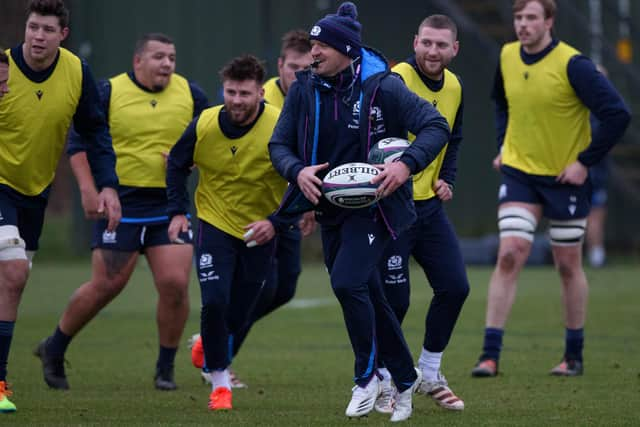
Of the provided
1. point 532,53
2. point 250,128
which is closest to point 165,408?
point 250,128

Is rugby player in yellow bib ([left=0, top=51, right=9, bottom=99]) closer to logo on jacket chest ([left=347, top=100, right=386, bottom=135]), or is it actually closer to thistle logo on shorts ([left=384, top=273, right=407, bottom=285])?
logo on jacket chest ([left=347, top=100, right=386, bottom=135])

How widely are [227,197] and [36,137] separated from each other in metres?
1.27

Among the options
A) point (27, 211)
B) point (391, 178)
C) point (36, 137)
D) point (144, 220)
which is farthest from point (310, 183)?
point (144, 220)

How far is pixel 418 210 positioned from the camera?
25.4 ft

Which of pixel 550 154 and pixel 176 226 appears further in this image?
pixel 550 154

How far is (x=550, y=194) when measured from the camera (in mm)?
9492

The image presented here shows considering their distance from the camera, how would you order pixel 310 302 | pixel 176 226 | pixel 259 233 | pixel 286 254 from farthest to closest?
pixel 310 302
pixel 286 254
pixel 176 226
pixel 259 233

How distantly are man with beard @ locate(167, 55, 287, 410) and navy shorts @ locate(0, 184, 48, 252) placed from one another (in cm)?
84

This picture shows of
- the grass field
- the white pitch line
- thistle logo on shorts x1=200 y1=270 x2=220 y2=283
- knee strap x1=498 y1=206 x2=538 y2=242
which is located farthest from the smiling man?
the white pitch line

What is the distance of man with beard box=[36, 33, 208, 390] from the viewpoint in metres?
8.92

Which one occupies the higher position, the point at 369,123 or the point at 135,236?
the point at 369,123

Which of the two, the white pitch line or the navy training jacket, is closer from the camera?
the navy training jacket

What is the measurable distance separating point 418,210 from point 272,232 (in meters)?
0.92

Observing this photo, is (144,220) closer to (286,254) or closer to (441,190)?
(286,254)
